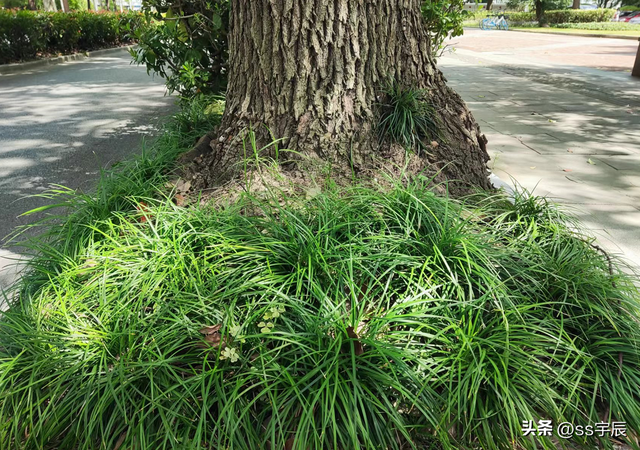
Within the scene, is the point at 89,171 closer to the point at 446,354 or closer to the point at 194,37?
the point at 194,37

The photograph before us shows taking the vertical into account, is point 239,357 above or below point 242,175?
below

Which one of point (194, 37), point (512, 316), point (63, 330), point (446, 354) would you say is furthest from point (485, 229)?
point (194, 37)

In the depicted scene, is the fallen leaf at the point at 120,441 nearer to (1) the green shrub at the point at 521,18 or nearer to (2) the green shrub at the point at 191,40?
(2) the green shrub at the point at 191,40

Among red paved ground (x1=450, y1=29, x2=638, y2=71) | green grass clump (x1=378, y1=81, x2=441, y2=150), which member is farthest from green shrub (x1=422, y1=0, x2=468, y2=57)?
red paved ground (x1=450, y1=29, x2=638, y2=71)

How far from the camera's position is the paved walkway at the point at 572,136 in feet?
13.3

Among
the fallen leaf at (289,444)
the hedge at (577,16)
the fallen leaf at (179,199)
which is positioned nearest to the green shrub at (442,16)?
the fallen leaf at (179,199)

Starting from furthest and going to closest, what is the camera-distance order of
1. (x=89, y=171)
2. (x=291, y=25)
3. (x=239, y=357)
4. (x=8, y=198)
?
(x=89, y=171)
(x=8, y=198)
(x=291, y=25)
(x=239, y=357)

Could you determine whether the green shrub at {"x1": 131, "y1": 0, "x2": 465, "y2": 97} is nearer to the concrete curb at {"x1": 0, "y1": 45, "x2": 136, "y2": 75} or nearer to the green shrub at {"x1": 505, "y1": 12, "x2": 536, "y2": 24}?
the concrete curb at {"x1": 0, "y1": 45, "x2": 136, "y2": 75}

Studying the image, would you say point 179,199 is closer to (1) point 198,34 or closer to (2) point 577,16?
(1) point 198,34

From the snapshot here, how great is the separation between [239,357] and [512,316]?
3.83 ft

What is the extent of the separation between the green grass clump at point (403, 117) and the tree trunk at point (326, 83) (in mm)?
62

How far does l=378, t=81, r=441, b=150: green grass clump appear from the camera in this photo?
3049 mm

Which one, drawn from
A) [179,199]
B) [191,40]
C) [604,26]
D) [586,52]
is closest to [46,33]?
[191,40]

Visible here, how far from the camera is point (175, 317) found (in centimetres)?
195
